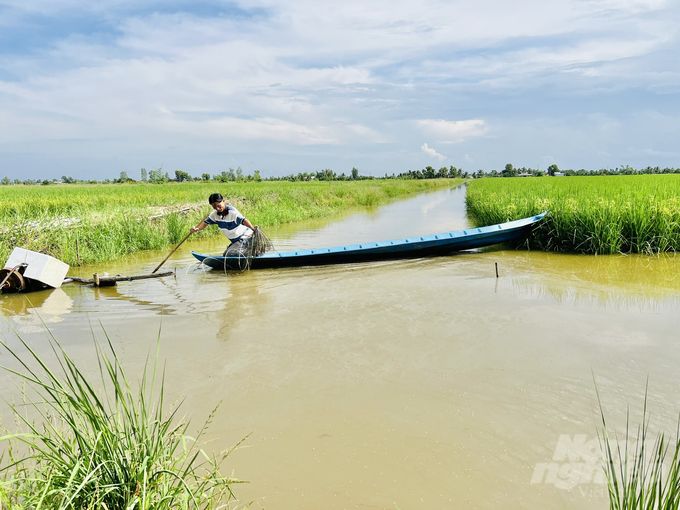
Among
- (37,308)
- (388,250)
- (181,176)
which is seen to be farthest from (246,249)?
(181,176)

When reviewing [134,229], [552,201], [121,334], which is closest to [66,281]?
[121,334]

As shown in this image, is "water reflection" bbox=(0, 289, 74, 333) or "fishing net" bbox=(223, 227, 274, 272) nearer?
"water reflection" bbox=(0, 289, 74, 333)

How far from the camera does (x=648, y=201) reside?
8719mm

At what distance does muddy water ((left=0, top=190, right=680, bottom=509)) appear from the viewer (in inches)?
97.1

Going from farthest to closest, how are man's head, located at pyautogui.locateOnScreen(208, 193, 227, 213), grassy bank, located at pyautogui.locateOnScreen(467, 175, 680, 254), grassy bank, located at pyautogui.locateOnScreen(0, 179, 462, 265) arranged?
1. grassy bank, located at pyautogui.locateOnScreen(0, 179, 462, 265)
2. grassy bank, located at pyautogui.locateOnScreen(467, 175, 680, 254)
3. man's head, located at pyautogui.locateOnScreen(208, 193, 227, 213)

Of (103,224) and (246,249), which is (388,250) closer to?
(246,249)

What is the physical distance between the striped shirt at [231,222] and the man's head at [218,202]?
0.07 meters

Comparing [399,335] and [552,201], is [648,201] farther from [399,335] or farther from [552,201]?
[399,335]

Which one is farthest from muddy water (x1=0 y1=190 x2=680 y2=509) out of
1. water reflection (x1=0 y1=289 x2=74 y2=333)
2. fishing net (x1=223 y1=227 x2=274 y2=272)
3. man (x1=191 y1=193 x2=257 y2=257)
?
man (x1=191 y1=193 x2=257 y2=257)

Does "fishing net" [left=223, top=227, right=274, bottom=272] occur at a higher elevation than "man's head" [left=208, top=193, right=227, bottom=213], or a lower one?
lower

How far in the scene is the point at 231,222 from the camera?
24.8 ft

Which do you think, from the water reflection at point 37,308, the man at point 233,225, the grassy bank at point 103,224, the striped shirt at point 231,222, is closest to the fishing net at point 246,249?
the man at point 233,225

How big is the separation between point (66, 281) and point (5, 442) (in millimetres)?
4625

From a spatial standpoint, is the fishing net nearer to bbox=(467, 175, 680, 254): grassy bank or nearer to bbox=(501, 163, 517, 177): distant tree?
bbox=(467, 175, 680, 254): grassy bank
